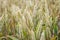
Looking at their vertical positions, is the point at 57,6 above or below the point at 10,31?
above

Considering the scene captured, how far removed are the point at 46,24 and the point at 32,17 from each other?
10 cm

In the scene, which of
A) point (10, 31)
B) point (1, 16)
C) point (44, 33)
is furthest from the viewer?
point (1, 16)

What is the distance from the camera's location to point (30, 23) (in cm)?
111

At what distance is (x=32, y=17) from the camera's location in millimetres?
1184

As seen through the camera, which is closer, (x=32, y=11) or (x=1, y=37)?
(x=1, y=37)

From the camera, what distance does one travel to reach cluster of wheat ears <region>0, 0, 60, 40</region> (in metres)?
1.06

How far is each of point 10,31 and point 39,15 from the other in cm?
20

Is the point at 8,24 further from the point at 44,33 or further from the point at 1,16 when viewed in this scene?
the point at 44,33

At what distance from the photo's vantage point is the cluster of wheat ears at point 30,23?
1062 millimetres

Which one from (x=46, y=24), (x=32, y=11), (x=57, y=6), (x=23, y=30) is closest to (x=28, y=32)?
(x=23, y=30)

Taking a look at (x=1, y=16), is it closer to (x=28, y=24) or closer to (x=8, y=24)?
(x=8, y=24)

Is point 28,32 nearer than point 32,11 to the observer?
Yes

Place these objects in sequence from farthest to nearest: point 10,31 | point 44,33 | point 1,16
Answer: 1. point 1,16
2. point 10,31
3. point 44,33

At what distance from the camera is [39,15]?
1.21 metres
